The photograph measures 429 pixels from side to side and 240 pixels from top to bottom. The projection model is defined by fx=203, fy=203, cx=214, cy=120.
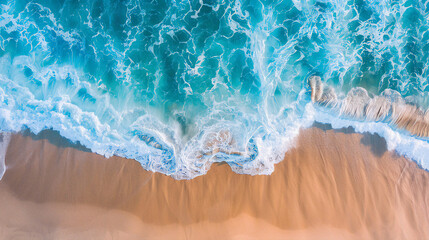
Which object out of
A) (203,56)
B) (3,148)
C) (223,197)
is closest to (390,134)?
(223,197)

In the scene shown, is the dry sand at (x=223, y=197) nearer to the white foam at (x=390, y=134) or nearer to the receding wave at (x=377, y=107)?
the white foam at (x=390, y=134)

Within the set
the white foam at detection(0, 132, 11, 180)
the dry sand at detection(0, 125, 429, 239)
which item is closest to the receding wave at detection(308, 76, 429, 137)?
the dry sand at detection(0, 125, 429, 239)

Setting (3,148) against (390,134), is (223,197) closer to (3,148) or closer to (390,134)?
(390,134)

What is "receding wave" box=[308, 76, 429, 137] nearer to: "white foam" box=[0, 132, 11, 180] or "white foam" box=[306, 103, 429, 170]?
"white foam" box=[306, 103, 429, 170]

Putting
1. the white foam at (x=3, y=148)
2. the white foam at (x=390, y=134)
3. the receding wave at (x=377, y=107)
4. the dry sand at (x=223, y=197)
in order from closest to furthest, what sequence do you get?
the dry sand at (x=223, y=197) < the white foam at (x=3, y=148) < the white foam at (x=390, y=134) < the receding wave at (x=377, y=107)

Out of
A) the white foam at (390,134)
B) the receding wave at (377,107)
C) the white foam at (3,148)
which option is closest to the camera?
the white foam at (3,148)

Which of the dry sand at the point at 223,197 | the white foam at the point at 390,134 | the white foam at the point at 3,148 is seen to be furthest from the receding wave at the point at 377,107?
the white foam at the point at 3,148
